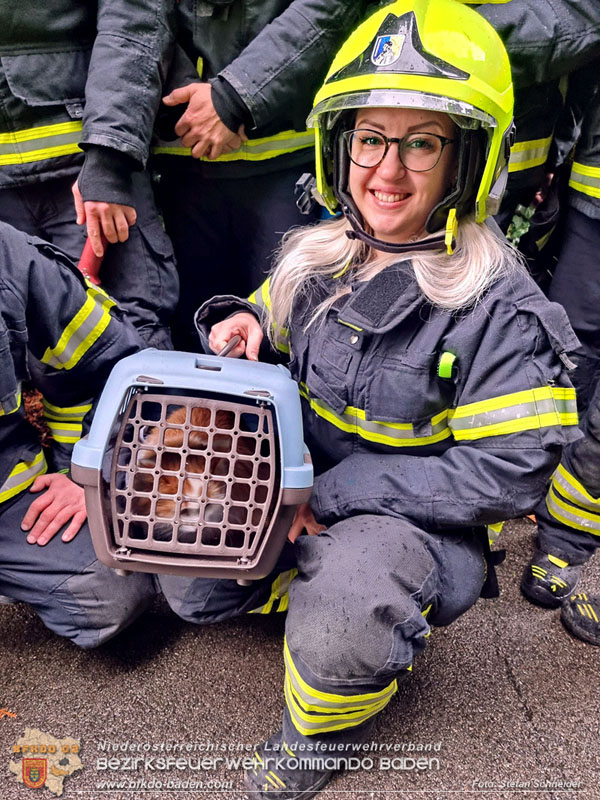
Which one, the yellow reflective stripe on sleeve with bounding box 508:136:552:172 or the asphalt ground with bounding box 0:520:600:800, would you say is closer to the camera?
the asphalt ground with bounding box 0:520:600:800

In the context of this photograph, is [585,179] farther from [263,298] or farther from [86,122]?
[86,122]

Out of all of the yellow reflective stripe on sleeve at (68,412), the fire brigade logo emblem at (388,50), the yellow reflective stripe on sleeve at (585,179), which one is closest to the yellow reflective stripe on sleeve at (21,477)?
the yellow reflective stripe on sleeve at (68,412)

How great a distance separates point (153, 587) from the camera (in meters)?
2.12

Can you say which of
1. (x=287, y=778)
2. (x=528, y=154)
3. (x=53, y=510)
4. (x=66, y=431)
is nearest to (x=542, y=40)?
(x=528, y=154)

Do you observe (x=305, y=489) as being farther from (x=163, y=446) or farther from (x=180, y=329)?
(x=180, y=329)

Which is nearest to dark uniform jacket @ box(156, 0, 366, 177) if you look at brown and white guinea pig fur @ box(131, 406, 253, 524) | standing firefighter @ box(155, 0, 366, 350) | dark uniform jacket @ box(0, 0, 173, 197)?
standing firefighter @ box(155, 0, 366, 350)

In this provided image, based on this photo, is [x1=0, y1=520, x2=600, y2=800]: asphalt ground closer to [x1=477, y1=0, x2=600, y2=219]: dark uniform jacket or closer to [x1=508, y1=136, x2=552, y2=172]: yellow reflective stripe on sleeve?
[x1=508, y1=136, x2=552, y2=172]: yellow reflective stripe on sleeve

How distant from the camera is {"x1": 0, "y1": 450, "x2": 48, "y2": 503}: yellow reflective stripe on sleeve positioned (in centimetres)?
205

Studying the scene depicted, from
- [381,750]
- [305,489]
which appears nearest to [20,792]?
[381,750]

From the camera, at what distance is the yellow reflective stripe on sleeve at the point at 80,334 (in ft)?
6.45

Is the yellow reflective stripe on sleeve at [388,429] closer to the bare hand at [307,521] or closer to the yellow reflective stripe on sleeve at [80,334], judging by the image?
the bare hand at [307,521]

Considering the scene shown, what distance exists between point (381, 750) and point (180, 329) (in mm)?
1690

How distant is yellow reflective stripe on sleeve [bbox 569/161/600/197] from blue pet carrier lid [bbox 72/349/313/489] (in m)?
1.33

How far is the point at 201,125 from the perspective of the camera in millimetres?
2232
